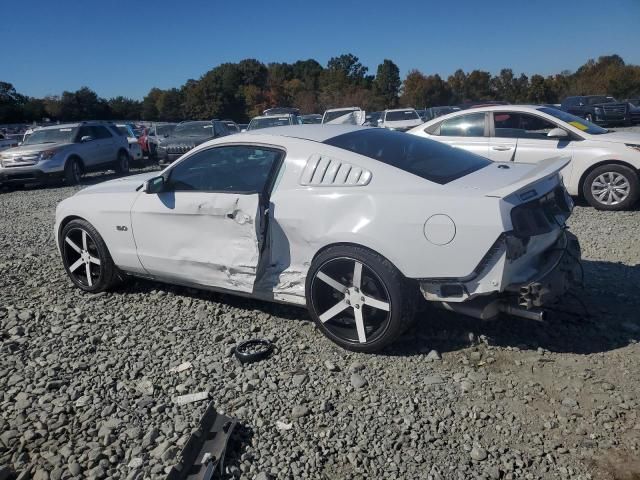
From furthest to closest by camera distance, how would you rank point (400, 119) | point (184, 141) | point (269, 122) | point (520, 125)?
point (400, 119)
point (269, 122)
point (184, 141)
point (520, 125)

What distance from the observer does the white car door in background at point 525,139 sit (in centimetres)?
798

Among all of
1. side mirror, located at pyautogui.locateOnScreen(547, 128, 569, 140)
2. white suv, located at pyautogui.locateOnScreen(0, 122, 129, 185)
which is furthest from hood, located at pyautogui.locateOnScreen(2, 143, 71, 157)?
side mirror, located at pyautogui.locateOnScreen(547, 128, 569, 140)

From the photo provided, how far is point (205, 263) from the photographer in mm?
4273

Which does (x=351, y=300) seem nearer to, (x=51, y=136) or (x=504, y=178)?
(x=504, y=178)

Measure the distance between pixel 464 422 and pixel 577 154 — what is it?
6.18 meters

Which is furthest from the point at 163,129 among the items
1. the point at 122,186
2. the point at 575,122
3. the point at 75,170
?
the point at 122,186

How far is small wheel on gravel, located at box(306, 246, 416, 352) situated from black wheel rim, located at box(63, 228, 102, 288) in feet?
8.00

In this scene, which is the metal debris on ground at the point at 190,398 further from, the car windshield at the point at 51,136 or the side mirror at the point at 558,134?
the car windshield at the point at 51,136

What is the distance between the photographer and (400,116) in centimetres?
2316

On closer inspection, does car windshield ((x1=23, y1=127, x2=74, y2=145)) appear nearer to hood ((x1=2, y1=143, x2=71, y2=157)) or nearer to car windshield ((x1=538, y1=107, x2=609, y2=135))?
hood ((x1=2, y1=143, x2=71, y2=157))

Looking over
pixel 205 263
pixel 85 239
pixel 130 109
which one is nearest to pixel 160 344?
pixel 205 263

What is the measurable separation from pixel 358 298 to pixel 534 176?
1.43 m

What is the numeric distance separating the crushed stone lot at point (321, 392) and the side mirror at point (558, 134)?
3538 mm

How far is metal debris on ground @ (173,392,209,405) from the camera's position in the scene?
3301 millimetres
